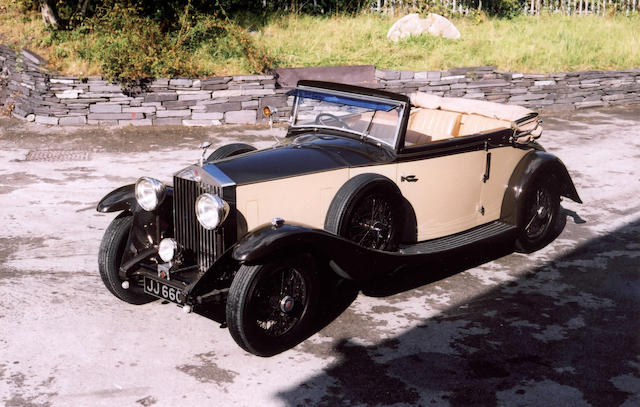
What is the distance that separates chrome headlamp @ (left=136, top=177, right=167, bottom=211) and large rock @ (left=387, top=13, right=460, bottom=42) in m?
10.6

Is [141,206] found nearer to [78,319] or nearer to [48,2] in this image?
[78,319]

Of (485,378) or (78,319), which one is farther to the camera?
(78,319)

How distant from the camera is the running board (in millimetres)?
6110

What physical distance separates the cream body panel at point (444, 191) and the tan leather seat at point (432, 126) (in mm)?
608

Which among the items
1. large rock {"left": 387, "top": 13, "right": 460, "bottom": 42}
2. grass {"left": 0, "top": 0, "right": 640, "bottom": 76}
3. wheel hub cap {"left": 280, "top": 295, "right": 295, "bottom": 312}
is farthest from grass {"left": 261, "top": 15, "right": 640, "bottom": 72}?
wheel hub cap {"left": 280, "top": 295, "right": 295, "bottom": 312}

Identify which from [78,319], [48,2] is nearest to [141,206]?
[78,319]

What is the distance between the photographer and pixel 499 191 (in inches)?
273

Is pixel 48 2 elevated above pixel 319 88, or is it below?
above

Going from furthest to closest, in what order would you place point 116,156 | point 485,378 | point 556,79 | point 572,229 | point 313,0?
point 313,0
point 556,79
point 116,156
point 572,229
point 485,378

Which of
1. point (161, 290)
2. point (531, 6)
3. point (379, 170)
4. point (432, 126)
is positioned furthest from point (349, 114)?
point (531, 6)

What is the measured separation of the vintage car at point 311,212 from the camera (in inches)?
200

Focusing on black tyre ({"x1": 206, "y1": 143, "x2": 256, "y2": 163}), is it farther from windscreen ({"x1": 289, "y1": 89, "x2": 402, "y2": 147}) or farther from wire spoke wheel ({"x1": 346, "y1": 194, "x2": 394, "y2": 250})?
wire spoke wheel ({"x1": 346, "y1": 194, "x2": 394, "y2": 250})

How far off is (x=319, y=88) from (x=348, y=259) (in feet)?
5.57

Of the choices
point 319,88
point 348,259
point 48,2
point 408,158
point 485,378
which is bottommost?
point 485,378
